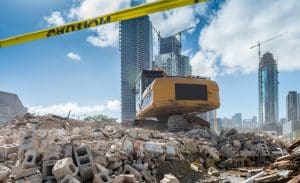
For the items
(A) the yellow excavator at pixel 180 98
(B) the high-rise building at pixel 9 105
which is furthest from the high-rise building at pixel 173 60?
(A) the yellow excavator at pixel 180 98

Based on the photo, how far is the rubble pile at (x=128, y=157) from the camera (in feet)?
27.1

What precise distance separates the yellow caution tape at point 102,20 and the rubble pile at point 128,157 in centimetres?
305

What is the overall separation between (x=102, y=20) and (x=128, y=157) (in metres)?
5.28

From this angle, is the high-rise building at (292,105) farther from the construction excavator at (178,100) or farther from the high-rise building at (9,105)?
the construction excavator at (178,100)

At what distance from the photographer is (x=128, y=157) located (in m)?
10.3

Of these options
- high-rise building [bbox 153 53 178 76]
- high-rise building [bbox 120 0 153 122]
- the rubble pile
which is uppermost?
high-rise building [bbox 120 0 153 122]

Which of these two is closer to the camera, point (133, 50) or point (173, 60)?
point (173, 60)

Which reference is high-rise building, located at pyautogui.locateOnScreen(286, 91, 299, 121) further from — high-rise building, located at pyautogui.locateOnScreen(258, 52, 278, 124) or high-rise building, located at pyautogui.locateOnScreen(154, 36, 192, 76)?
high-rise building, located at pyautogui.locateOnScreen(154, 36, 192, 76)

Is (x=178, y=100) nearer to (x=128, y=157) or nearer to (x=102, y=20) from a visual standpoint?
(x=128, y=157)

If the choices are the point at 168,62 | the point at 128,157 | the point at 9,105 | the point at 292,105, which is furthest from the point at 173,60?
the point at 128,157

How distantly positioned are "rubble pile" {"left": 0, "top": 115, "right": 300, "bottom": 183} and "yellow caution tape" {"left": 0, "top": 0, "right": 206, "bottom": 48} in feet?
9.99

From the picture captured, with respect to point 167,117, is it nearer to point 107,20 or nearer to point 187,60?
point 107,20

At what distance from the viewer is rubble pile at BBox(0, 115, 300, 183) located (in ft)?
27.1

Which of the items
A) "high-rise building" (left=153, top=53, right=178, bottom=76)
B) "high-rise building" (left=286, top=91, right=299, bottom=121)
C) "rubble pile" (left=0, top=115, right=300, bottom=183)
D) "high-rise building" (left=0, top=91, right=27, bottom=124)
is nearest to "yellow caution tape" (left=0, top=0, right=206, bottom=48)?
"rubble pile" (left=0, top=115, right=300, bottom=183)
